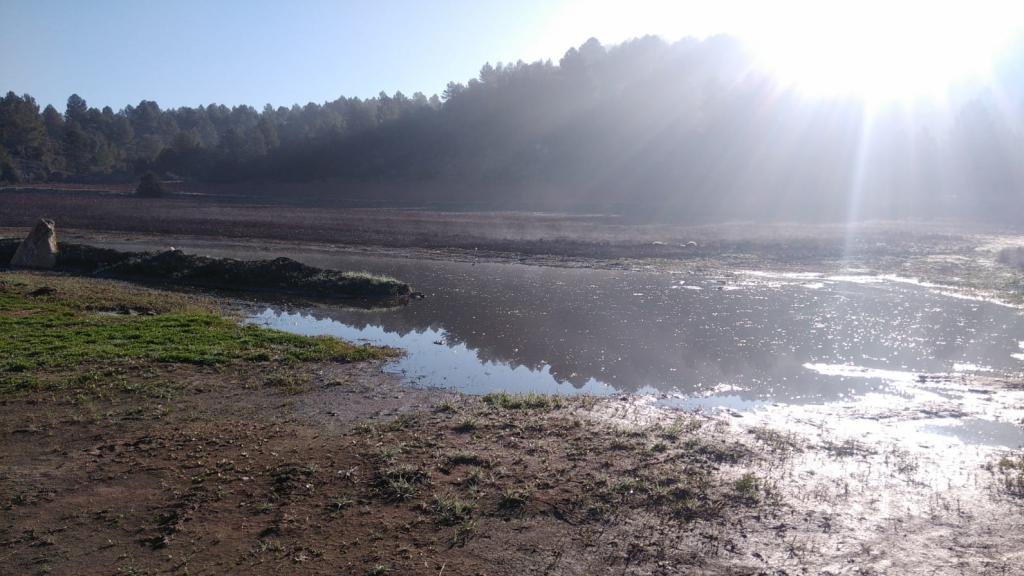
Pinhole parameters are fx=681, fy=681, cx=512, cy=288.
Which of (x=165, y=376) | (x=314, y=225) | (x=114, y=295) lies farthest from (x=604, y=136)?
(x=165, y=376)

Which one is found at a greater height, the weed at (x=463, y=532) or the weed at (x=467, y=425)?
the weed at (x=467, y=425)

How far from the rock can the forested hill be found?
120ft

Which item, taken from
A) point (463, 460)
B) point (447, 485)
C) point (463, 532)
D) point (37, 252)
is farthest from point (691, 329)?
point (37, 252)

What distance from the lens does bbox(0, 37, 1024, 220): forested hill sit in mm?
60906

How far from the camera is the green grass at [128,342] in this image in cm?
1096

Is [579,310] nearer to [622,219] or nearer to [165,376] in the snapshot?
[165,376]

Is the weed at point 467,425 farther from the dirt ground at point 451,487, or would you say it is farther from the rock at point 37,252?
the rock at point 37,252

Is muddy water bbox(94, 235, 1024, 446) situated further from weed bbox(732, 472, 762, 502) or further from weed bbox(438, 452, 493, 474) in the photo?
weed bbox(438, 452, 493, 474)

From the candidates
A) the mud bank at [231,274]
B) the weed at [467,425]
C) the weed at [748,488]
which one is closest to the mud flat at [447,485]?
the weed at [748,488]

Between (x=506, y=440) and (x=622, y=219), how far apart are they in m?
38.0

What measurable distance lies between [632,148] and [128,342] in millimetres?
62966

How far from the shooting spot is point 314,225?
129 ft

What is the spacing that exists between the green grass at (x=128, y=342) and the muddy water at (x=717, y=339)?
184cm

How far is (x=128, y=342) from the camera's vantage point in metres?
12.3
